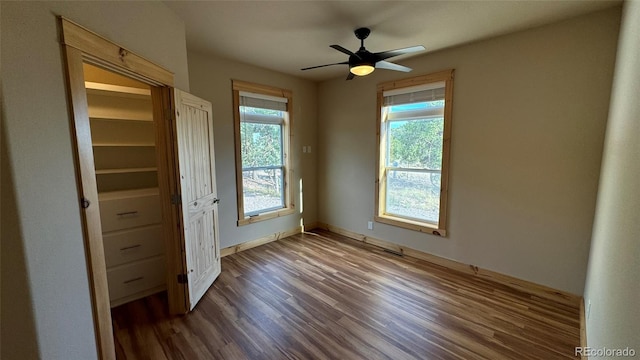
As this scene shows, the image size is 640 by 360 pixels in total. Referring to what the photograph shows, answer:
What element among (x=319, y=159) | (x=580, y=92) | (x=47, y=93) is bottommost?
(x=319, y=159)

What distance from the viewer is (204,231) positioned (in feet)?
8.72

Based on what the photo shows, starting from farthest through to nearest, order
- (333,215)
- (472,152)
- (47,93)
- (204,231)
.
A: 1. (333,215)
2. (472,152)
3. (204,231)
4. (47,93)

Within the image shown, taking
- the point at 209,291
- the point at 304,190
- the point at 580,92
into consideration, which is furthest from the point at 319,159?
the point at 580,92

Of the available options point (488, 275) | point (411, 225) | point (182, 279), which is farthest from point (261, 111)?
point (488, 275)

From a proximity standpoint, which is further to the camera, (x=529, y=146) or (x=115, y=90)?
(x=529, y=146)

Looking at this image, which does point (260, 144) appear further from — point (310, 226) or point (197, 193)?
point (310, 226)

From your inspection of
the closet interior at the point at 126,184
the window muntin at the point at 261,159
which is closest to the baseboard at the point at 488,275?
the window muntin at the point at 261,159

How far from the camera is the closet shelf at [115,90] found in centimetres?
228

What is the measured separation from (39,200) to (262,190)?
2.96 meters

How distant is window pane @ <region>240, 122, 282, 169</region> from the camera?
148 inches

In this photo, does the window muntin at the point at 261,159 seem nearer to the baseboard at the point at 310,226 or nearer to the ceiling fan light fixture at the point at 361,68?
the baseboard at the point at 310,226

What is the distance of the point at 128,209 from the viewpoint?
2424 mm

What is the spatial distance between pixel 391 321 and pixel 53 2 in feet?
9.77

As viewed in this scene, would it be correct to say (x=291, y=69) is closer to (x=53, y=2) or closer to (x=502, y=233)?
(x=53, y=2)
